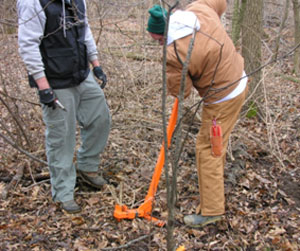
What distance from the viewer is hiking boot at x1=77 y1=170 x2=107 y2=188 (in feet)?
10.9

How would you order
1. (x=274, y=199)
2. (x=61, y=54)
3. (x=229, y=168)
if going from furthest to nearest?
(x=229, y=168), (x=274, y=199), (x=61, y=54)

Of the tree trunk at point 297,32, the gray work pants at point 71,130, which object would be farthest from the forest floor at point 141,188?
the tree trunk at point 297,32

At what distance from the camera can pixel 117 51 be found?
5.80 metres

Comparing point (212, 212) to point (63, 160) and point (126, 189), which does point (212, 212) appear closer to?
point (126, 189)

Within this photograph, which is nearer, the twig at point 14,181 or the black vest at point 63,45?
the black vest at point 63,45

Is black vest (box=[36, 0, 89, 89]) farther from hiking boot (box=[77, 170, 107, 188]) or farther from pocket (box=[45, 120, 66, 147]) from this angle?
hiking boot (box=[77, 170, 107, 188])

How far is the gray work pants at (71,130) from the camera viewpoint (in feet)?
9.02

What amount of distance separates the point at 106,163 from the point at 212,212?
1462 mm

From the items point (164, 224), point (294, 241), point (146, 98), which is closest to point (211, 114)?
point (164, 224)

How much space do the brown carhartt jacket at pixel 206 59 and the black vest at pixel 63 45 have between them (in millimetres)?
820

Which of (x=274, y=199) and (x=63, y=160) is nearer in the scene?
(x=63, y=160)

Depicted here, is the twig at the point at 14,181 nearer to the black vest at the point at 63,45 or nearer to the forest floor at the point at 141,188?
the forest floor at the point at 141,188

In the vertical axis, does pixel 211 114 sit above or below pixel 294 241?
above

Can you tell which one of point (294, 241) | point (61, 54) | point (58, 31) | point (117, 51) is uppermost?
point (58, 31)
